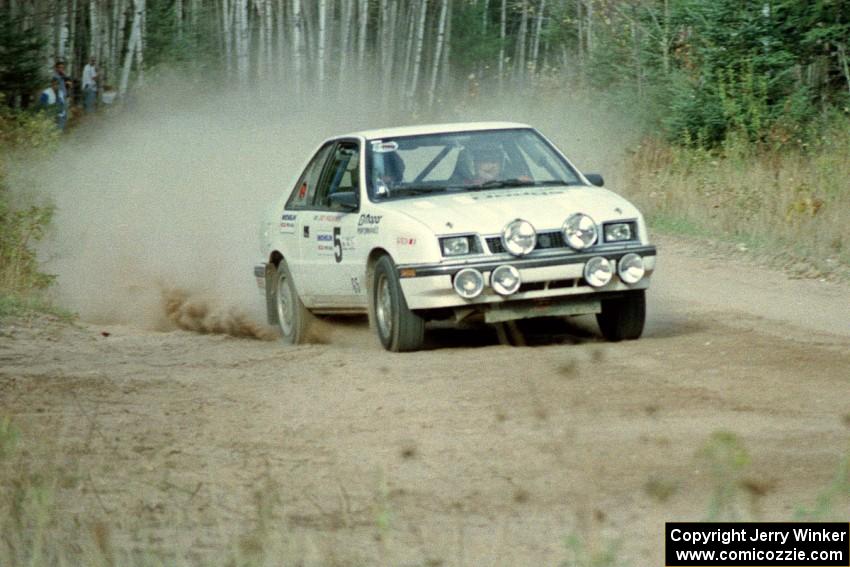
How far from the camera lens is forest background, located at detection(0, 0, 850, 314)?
653 inches

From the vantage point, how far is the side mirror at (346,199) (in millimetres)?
10797

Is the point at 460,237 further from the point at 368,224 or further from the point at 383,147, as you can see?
the point at 383,147

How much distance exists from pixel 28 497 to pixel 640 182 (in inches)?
640

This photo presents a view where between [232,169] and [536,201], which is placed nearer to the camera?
[536,201]

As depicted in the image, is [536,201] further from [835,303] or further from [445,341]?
[835,303]

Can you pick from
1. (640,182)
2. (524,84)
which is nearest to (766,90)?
(640,182)

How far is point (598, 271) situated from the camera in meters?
9.95

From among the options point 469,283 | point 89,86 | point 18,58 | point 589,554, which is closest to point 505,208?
point 469,283

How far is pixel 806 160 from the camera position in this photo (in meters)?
19.1

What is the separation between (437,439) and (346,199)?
12.4 feet

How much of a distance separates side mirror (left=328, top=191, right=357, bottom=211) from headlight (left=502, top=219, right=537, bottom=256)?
1380 mm

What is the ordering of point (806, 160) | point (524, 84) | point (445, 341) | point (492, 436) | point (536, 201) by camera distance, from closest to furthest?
point (492, 436)
point (536, 201)
point (445, 341)
point (806, 160)
point (524, 84)

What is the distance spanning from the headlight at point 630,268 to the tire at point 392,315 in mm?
1277

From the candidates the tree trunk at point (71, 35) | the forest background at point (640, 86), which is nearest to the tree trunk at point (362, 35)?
the forest background at point (640, 86)
